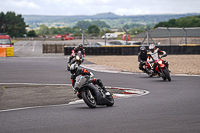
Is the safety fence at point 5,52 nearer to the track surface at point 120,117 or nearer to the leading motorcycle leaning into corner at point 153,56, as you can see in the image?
the leading motorcycle leaning into corner at point 153,56

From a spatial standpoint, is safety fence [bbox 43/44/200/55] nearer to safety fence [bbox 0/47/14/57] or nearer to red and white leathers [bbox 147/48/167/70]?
safety fence [bbox 0/47/14/57]

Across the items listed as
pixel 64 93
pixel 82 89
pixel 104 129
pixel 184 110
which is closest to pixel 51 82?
pixel 64 93

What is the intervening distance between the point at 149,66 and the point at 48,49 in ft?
106

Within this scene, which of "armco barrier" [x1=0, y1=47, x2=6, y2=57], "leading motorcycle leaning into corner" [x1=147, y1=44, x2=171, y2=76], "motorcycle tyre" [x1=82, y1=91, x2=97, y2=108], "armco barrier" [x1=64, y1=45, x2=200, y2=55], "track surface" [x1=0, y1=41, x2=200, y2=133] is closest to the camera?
"track surface" [x1=0, y1=41, x2=200, y2=133]

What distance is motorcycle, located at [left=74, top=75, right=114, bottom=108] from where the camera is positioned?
9914mm

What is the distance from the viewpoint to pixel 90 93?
9969 mm

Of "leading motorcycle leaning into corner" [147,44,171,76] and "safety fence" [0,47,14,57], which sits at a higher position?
"leading motorcycle leaning into corner" [147,44,171,76]

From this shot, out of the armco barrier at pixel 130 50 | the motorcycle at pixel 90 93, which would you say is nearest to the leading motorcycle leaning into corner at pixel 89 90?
the motorcycle at pixel 90 93

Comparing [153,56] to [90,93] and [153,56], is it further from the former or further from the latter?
[90,93]

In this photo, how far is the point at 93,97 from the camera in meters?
10.1

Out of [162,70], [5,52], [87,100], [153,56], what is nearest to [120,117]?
[87,100]

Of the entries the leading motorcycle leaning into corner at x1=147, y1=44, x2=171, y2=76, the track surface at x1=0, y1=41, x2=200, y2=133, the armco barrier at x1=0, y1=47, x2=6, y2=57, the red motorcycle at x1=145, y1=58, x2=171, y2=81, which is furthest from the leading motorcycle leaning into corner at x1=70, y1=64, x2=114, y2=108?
the armco barrier at x1=0, y1=47, x2=6, y2=57

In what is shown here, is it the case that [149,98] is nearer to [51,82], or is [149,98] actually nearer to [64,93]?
[64,93]

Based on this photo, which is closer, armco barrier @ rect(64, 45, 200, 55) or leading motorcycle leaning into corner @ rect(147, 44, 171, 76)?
leading motorcycle leaning into corner @ rect(147, 44, 171, 76)
